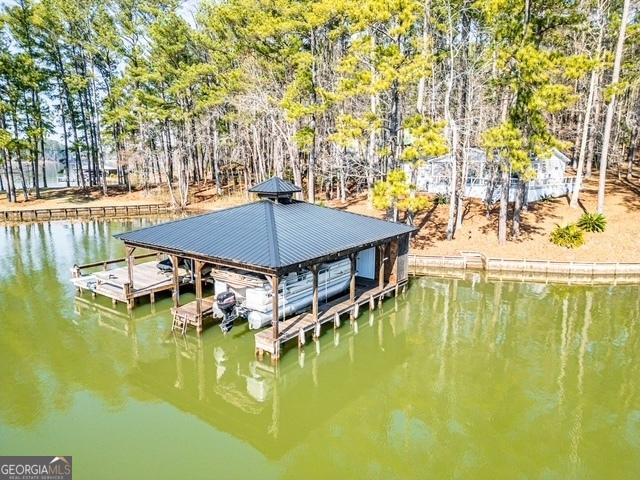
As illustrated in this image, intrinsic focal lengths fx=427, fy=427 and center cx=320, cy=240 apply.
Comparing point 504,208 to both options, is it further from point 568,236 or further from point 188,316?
point 188,316

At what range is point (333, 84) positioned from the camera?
3039 centimetres

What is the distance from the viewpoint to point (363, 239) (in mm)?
15812

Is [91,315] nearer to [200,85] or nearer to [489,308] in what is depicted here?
[489,308]

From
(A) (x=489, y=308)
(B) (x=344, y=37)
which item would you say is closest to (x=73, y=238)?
(B) (x=344, y=37)

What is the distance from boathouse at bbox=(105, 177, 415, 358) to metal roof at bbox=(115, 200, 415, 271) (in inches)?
1.0

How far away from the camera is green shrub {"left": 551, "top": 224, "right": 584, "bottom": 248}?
22797 mm

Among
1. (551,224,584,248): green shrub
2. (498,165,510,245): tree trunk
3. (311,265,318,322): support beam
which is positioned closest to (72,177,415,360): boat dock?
(311,265,318,322): support beam

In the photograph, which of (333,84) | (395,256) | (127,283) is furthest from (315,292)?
(333,84)

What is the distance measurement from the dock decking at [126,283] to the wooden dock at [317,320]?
5511 mm

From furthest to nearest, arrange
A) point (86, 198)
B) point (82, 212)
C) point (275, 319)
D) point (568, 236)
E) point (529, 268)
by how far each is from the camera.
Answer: point (86, 198) < point (82, 212) < point (568, 236) < point (529, 268) < point (275, 319)

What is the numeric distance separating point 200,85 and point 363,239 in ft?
97.1

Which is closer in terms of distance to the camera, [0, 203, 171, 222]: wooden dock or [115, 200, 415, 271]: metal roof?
[115, 200, 415, 271]: metal roof

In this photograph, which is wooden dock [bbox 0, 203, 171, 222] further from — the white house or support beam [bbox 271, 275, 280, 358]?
support beam [bbox 271, 275, 280, 358]

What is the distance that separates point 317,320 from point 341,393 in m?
3.17
